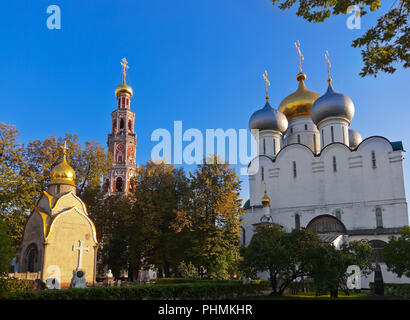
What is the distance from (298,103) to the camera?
35781 mm

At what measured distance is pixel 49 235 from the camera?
1959 cm

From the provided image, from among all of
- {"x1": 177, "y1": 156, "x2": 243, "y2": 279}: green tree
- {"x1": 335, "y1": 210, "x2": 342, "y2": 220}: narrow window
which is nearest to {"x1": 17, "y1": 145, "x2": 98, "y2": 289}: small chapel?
{"x1": 177, "y1": 156, "x2": 243, "y2": 279}: green tree

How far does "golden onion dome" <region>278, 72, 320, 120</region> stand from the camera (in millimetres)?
35469

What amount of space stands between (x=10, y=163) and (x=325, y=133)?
22.9 m

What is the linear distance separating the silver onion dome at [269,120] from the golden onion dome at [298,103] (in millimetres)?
1792

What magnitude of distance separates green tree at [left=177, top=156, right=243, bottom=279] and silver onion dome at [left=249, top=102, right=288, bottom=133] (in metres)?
11.1

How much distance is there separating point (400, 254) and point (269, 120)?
663 inches

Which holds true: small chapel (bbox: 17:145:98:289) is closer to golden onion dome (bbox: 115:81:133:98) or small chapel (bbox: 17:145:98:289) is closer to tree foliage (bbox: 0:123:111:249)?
tree foliage (bbox: 0:123:111:249)

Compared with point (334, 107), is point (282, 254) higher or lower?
lower

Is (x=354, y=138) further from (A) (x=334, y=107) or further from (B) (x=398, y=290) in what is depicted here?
(B) (x=398, y=290)

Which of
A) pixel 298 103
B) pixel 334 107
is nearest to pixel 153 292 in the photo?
pixel 334 107

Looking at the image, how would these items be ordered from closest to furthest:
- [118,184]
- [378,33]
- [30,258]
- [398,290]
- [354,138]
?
1. [378,33]
2. [398,290]
3. [30,258]
4. [354,138]
5. [118,184]

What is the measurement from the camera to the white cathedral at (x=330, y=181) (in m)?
26.3
